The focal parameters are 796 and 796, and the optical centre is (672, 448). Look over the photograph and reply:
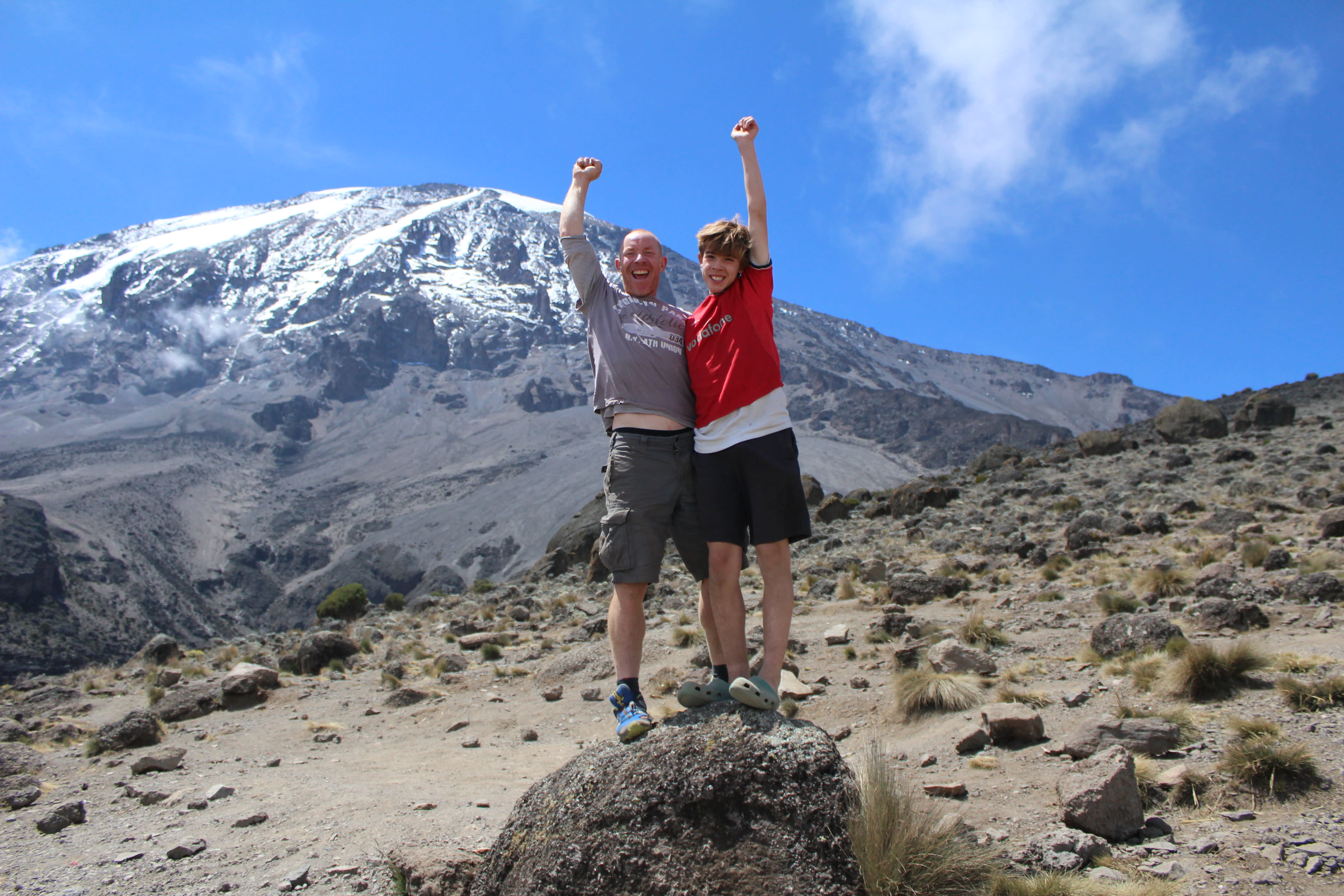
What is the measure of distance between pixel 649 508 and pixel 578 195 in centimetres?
154

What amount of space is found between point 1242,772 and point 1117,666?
2.13 m

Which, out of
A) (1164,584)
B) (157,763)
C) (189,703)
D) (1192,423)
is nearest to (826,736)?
(157,763)

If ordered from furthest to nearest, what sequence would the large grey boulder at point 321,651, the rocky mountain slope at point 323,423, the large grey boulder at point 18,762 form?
the rocky mountain slope at point 323,423, the large grey boulder at point 321,651, the large grey boulder at point 18,762

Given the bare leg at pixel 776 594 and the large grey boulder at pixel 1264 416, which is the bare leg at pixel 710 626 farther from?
the large grey boulder at pixel 1264 416

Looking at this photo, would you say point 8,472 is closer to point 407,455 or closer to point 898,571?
point 407,455

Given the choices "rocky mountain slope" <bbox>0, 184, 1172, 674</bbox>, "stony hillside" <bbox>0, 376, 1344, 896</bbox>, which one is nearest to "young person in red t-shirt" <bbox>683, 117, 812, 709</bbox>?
"stony hillside" <bbox>0, 376, 1344, 896</bbox>

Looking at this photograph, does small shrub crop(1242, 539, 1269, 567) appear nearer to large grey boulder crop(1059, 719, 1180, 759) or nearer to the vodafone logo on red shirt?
large grey boulder crop(1059, 719, 1180, 759)

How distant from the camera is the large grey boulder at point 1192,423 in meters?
24.1

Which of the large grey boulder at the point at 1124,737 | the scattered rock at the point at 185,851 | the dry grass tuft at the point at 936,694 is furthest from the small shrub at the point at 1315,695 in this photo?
the scattered rock at the point at 185,851

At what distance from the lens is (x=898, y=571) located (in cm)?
1227

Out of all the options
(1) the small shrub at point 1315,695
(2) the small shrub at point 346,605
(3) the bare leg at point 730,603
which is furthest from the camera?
(2) the small shrub at point 346,605

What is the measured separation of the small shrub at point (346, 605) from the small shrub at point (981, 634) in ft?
62.9

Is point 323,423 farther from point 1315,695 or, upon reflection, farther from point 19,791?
point 1315,695

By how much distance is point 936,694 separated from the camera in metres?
5.41
